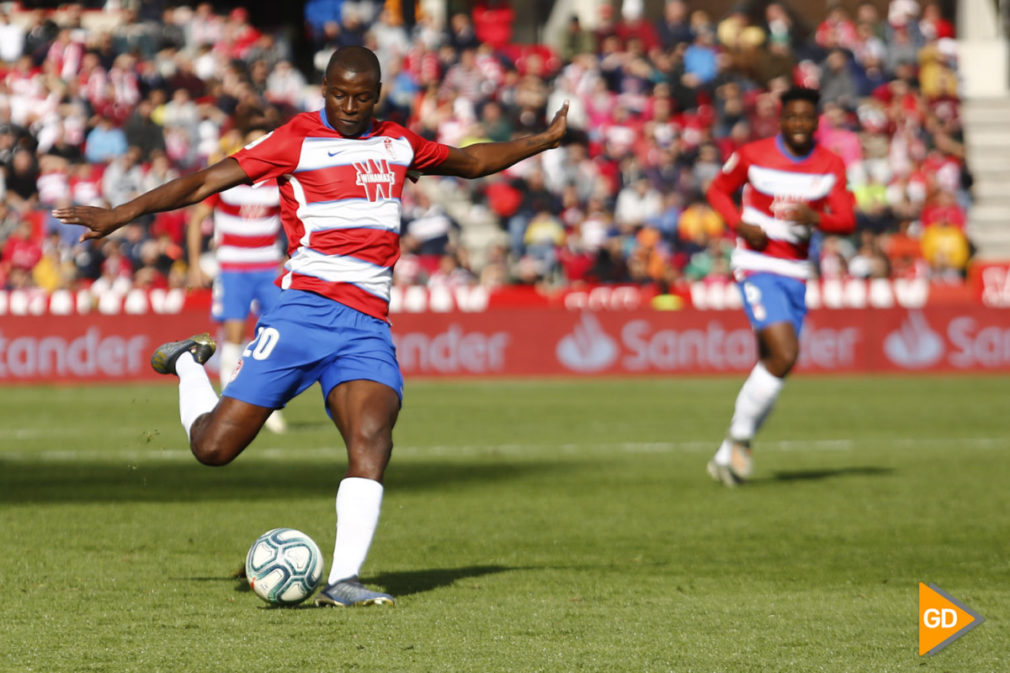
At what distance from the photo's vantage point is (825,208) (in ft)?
35.4

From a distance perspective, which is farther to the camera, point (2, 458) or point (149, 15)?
point (149, 15)

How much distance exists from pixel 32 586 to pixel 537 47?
2225 centimetres

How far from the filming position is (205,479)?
10367mm

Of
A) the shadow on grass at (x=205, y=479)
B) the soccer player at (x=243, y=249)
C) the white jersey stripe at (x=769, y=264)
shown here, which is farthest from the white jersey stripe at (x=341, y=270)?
the soccer player at (x=243, y=249)

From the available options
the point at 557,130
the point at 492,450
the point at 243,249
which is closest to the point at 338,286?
the point at 557,130

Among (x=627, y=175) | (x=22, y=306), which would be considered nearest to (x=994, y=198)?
(x=627, y=175)

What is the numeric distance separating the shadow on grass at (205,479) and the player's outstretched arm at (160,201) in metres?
3.52

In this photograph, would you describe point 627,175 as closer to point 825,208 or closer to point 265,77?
point 265,77

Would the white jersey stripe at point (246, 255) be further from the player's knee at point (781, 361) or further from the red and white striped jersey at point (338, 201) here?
the red and white striped jersey at point (338, 201)

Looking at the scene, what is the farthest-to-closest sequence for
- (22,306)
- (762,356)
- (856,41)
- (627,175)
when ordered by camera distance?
(856,41), (627,175), (22,306), (762,356)

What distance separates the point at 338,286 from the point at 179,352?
1.18 m

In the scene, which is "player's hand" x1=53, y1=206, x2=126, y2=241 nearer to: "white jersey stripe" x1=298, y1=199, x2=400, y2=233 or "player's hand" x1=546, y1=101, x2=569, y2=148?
"white jersey stripe" x1=298, y1=199, x2=400, y2=233

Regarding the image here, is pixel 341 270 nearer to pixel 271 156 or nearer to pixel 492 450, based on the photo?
pixel 271 156

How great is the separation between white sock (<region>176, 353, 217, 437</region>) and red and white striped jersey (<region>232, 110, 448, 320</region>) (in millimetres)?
708
